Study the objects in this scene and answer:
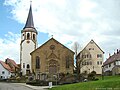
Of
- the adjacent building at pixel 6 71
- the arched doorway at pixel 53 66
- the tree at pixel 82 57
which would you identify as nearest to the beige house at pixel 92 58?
→ the tree at pixel 82 57

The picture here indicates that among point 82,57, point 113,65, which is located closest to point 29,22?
point 82,57

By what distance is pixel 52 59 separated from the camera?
98.5 metres

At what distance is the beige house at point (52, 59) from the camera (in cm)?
9688

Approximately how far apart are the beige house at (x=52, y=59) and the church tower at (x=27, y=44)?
8.20m

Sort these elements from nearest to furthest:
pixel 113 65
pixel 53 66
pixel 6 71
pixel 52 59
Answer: pixel 113 65 → pixel 53 66 → pixel 52 59 → pixel 6 71

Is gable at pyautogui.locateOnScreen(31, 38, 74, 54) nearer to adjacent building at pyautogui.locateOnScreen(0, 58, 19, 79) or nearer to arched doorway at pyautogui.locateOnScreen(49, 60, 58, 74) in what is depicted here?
arched doorway at pyautogui.locateOnScreen(49, 60, 58, 74)

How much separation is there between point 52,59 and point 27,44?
15221 mm

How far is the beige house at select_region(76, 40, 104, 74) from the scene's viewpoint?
10294 cm

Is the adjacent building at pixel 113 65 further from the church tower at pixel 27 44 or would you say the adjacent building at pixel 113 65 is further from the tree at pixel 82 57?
the church tower at pixel 27 44

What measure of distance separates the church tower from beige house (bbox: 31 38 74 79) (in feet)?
26.9

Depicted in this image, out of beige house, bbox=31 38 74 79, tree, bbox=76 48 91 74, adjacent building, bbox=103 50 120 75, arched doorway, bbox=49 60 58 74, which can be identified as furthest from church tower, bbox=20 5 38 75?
adjacent building, bbox=103 50 120 75

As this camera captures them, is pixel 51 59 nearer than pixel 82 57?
Yes

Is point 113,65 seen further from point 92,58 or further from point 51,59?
point 51,59

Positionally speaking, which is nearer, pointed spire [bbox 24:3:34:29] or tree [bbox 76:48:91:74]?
tree [bbox 76:48:91:74]
